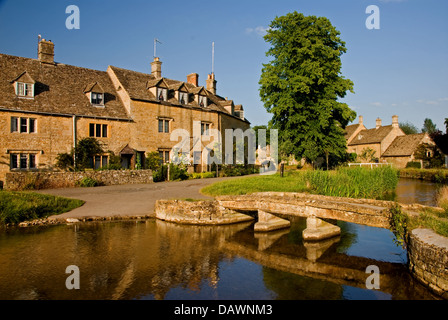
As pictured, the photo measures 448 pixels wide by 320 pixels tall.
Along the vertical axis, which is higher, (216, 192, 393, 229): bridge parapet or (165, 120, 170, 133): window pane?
(165, 120, 170, 133): window pane

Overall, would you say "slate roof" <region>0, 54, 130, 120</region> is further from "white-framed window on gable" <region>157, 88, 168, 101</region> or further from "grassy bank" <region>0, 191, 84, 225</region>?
"grassy bank" <region>0, 191, 84, 225</region>

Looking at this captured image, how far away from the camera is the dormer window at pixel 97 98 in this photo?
102ft

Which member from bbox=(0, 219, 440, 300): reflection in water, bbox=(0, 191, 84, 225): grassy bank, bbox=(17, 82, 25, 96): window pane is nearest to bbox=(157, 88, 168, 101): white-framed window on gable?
bbox=(17, 82, 25, 96): window pane

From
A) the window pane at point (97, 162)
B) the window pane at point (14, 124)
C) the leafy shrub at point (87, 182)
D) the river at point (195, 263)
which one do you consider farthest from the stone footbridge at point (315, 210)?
the window pane at point (14, 124)

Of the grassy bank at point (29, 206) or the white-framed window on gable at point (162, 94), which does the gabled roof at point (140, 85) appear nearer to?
the white-framed window on gable at point (162, 94)

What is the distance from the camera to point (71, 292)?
8164 millimetres

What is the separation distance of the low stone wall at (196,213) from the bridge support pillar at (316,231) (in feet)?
13.8

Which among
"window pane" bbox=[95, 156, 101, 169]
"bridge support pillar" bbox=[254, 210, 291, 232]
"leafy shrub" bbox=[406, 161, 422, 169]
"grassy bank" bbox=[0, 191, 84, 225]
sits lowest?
"bridge support pillar" bbox=[254, 210, 291, 232]

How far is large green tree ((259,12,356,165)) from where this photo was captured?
30578mm

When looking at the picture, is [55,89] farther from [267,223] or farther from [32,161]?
[267,223]

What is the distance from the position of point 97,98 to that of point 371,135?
169ft

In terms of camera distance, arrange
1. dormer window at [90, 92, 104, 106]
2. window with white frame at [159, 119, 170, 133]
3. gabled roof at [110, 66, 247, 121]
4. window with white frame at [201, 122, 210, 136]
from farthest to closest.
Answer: window with white frame at [201, 122, 210, 136]
window with white frame at [159, 119, 170, 133]
gabled roof at [110, 66, 247, 121]
dormer window at [90, 92, 104, 106]

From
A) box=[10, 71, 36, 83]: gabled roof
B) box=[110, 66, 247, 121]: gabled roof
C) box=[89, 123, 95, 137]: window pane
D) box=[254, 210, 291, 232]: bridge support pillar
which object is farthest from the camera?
box=[110, 66, 247, 121]: gabled roof

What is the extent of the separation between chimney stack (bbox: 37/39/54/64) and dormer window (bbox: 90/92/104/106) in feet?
16.4
